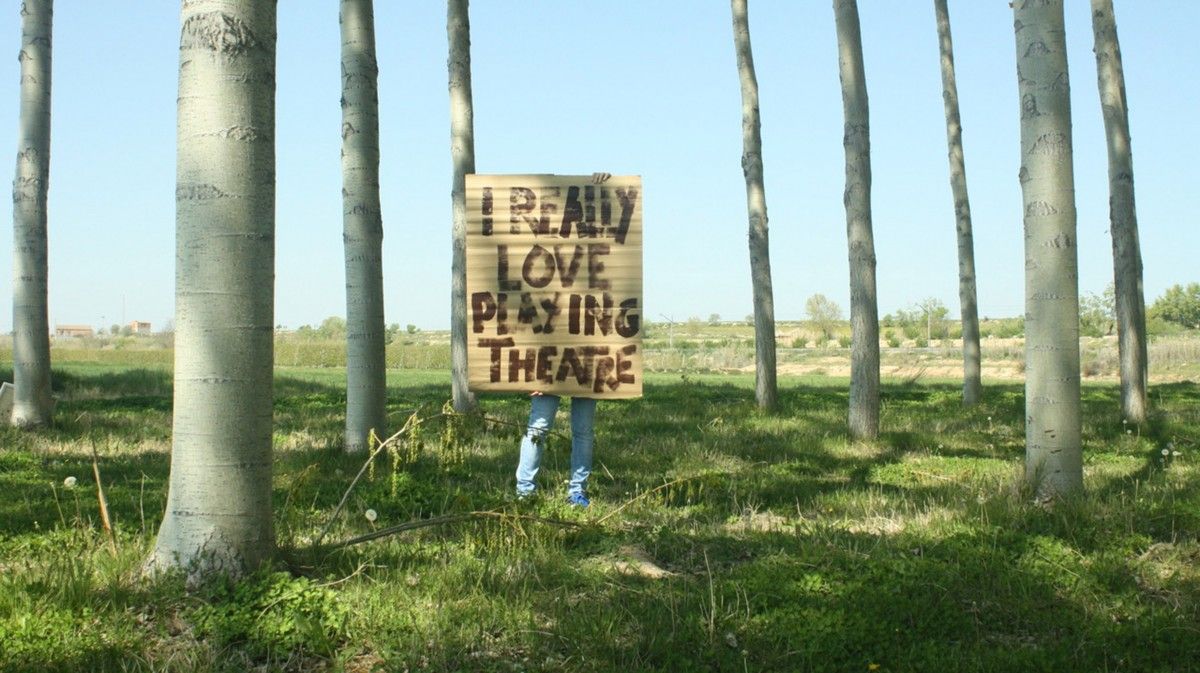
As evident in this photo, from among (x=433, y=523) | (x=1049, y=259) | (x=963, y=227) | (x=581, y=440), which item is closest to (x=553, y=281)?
(x=581, y=440)

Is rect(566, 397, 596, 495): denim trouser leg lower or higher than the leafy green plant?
higher

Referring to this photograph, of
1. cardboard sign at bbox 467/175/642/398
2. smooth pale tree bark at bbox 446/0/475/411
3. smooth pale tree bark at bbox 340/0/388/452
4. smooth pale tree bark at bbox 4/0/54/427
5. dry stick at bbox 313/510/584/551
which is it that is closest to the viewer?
dry stick at bbox 313/510/584/551

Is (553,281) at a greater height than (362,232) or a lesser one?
lesser

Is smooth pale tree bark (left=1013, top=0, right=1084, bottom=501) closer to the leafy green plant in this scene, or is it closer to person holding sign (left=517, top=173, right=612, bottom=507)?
person holding sign (left=517, top=173, right=612, bottom=507)

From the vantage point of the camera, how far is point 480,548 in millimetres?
6137

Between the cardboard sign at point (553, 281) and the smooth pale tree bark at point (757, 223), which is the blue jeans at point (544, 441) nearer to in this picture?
the cardboard sign at point (553, 281)

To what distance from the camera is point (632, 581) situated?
5688mm

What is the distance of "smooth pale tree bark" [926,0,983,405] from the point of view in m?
22.0

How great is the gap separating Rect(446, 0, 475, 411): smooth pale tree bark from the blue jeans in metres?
9.25

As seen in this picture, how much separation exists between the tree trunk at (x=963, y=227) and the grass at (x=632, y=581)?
12418 millimetres

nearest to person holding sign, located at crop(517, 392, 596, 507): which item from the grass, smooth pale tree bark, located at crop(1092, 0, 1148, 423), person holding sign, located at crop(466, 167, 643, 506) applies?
the grass

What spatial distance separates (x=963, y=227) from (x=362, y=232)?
15277mm

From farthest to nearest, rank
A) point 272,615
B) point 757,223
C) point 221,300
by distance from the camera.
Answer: point 757,223, point 221,300, point 272,615

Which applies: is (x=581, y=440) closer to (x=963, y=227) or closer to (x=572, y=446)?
(x=572, y=446)
